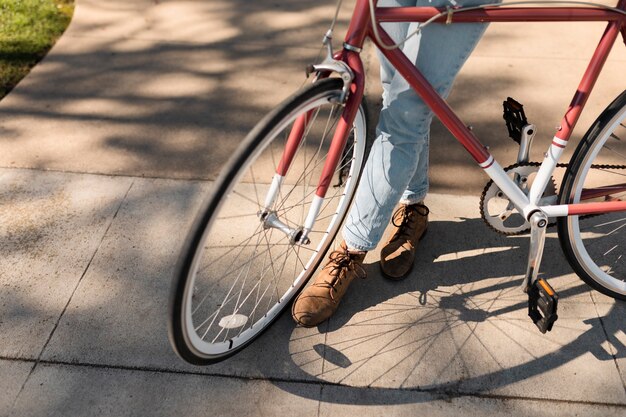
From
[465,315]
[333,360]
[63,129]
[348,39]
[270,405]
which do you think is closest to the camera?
[348,39]

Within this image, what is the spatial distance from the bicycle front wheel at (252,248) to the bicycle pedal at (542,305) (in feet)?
2.29

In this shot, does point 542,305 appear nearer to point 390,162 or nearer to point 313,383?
point 390,162

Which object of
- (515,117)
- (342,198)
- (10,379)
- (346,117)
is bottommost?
(10,379)

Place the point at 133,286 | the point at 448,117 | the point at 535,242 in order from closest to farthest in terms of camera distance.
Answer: the point at 448,117 → the point at 535,242 → the point at 133,286

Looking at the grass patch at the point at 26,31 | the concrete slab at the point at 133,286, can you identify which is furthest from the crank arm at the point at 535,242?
the grass patch at the point at 26,31

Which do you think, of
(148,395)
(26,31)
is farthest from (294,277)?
(26,31)

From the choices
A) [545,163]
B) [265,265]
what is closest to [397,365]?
[265,265]

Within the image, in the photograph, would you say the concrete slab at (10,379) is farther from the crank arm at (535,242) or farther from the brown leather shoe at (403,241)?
the crank arm at (535,242)

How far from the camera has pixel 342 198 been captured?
2.35 meters

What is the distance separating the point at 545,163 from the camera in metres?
2.15

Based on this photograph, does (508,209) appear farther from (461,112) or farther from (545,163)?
(461,112)

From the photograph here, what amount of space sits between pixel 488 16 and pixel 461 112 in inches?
59.8

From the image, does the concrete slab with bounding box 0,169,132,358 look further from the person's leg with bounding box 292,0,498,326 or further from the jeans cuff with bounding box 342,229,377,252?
the jeans cuff with bounding box 342,229,377,252

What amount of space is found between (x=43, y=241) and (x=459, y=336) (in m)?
1.61
